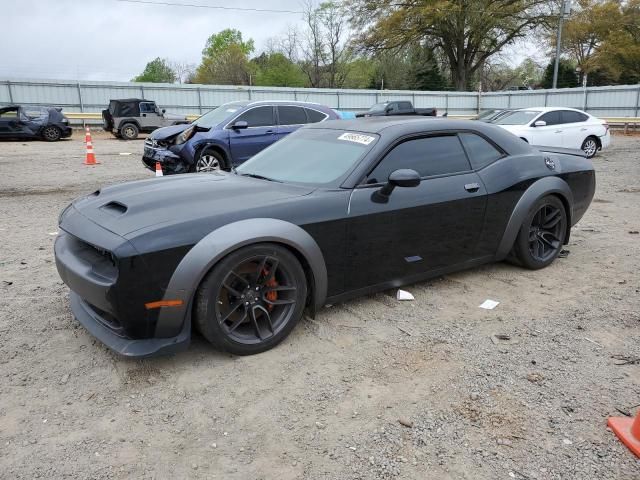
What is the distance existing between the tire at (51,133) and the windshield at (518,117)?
53.6 ft

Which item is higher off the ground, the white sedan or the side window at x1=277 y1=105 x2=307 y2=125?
the side window at x1=277 y1=105 x2=307 y2=125

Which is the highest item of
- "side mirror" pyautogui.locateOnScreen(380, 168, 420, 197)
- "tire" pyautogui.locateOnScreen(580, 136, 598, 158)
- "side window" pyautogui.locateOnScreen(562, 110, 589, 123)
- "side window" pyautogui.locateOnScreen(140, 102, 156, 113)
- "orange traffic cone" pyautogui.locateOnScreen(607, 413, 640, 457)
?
"side window" pyautogui.locateOnScreen(140, 102, 156, 113)

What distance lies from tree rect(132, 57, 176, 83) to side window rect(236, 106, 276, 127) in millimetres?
78321

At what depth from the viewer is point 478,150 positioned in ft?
14.9

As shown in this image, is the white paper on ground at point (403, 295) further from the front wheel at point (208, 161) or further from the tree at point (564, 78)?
the tree at point (564, 78)

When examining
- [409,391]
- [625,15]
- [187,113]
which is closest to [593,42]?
[625,15]

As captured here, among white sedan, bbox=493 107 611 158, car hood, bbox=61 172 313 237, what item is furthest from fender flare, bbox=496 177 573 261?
white sedan, bbox=493 107 611 158

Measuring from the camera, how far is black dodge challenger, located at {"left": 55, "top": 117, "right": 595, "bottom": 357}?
295cm

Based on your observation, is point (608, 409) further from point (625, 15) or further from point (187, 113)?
point (625, 15)

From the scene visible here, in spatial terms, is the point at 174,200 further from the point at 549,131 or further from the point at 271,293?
the point at 549,131

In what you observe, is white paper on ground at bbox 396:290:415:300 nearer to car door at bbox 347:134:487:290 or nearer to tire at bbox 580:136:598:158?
car door at bbox 347:134:487:290

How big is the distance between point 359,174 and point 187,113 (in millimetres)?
25931

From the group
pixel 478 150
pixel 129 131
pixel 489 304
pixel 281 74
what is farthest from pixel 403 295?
pixel 281 74

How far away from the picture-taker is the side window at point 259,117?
995cm
